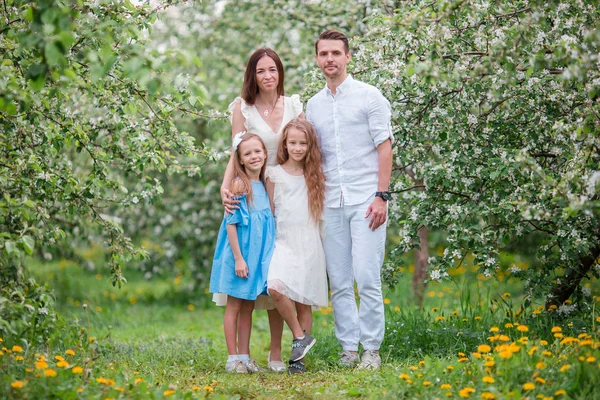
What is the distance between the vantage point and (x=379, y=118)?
183 inches

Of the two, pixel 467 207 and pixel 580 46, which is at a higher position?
pixel 580 46

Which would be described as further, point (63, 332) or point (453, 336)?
point (63, 332)

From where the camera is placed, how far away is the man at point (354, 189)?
A: 4664mm

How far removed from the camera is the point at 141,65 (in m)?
2.99

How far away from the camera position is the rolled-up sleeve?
464cm

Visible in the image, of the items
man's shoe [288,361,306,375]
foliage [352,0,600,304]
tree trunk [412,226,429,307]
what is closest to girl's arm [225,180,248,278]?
man's shoe [288,361,306,375]

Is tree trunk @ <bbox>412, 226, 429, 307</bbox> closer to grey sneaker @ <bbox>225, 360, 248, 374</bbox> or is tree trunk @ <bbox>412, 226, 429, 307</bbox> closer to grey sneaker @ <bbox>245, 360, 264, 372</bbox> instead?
grey sneaker @ <bbox>245, 360, 264, 372</bbox>

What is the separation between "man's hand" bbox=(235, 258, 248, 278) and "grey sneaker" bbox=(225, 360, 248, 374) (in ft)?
2.03

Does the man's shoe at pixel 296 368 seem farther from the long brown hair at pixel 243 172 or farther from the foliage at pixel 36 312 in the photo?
the foliage at pixel 36 312

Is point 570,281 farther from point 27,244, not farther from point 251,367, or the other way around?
point 27,244

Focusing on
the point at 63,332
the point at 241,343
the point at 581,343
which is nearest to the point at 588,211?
the point at 581,343

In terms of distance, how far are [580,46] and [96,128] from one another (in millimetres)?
3406

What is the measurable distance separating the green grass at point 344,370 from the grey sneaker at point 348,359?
0.22ft

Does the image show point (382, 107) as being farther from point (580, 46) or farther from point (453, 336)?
point (453, 336)
